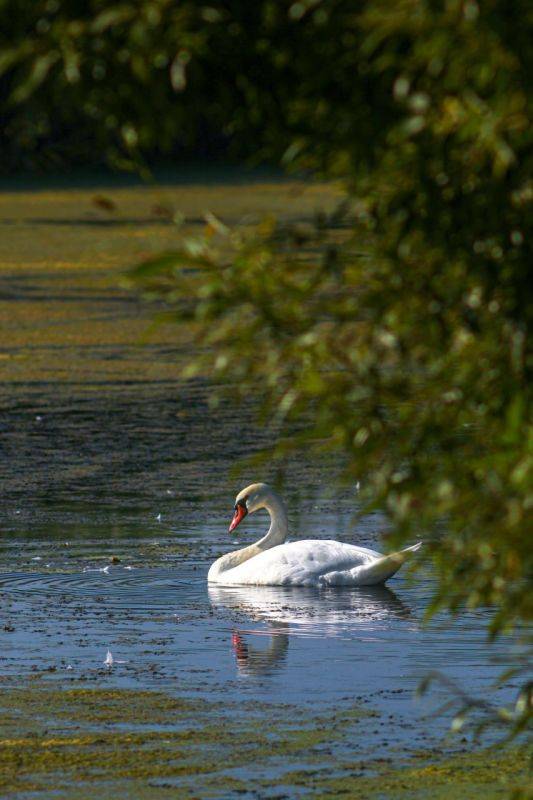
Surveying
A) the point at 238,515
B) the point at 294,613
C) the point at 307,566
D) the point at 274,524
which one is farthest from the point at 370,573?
the point at 238,515

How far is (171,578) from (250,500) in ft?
3.42

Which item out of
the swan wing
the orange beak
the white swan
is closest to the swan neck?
the orange beak

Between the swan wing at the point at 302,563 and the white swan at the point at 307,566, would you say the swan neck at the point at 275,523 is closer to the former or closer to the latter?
the white swan at the point at 307,566

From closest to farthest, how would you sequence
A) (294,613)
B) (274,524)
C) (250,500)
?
(294,613) < (274,524) < (250,500)

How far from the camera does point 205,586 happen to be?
1004cm

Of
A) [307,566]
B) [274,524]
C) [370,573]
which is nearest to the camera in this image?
[370,573]

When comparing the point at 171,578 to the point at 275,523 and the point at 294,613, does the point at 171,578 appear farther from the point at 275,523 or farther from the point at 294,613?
the point at 275,523

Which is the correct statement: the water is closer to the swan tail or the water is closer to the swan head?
the swan tail

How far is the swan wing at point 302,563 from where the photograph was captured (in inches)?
398

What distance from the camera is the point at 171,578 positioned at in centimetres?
1012

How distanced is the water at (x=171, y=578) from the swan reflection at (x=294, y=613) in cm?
2

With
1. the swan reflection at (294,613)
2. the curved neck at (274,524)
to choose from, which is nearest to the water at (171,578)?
the swan reflection at (294,613)

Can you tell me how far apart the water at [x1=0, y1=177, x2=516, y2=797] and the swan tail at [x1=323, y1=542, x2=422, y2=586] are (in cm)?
7

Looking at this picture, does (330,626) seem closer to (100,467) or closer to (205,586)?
(205,586)
